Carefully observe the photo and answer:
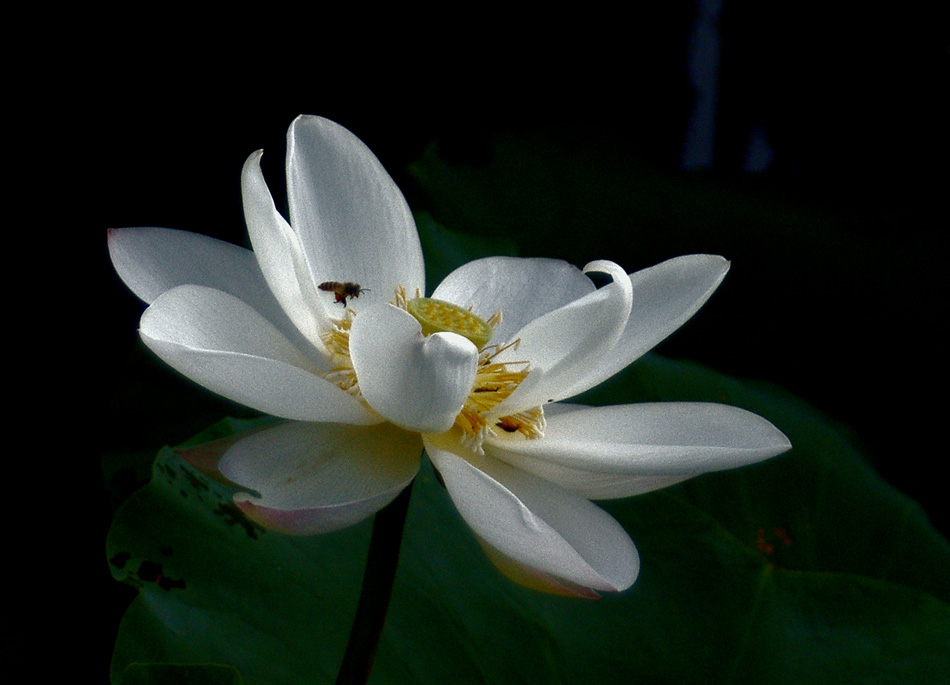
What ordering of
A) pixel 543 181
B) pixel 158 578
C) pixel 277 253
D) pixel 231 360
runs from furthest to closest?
pixel 543 181 → pixel 158 578 → pixel 277 253 → pixel 231 360

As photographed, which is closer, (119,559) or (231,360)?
(231,360)

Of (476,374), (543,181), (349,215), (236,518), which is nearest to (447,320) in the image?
(476,374)

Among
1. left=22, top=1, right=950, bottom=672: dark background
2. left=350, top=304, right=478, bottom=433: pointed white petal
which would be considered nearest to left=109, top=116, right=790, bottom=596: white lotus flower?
left=350, top=304, right=478, bottom=433: pointed white petal

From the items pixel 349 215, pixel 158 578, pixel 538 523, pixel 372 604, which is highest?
pixel 349 215

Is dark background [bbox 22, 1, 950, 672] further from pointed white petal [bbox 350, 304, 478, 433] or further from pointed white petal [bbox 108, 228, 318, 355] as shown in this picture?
pointed white petal [bbox 350, 304, 478, 433]

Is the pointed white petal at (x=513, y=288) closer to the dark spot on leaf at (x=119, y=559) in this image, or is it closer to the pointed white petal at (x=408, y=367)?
the pointed white petal at (x=408, y=367)

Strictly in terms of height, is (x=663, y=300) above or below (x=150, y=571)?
above

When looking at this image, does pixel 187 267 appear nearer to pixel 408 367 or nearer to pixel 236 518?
pixel 408 367

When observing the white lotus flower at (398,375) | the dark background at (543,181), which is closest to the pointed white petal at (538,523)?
the white lotus flower at (398,375)
